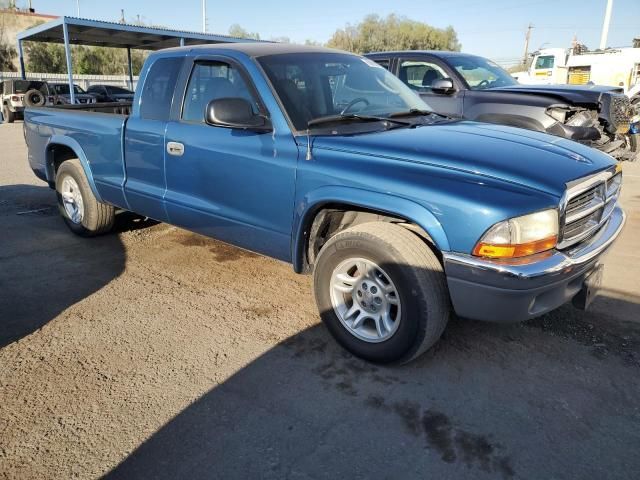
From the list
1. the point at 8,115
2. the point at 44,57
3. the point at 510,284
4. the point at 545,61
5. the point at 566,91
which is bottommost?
the point at 8,115

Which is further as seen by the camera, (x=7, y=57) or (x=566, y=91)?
(x=7, y=57)

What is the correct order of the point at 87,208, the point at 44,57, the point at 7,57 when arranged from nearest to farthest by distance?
the point at 87,208 < the point at 44,57 < the point at 7,57

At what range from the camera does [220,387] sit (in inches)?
117

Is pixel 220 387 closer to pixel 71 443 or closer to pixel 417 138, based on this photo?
pixel 71 443

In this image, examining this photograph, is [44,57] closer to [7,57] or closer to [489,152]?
[7,57]

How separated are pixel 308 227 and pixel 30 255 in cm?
316

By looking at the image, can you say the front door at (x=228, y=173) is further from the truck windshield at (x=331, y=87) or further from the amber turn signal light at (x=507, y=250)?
the amber turn signal light at (x=507, y=250)

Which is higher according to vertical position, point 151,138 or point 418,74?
point 418,74

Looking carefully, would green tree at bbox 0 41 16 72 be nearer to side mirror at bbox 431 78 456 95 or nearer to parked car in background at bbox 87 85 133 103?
parked car in background at bbox 87 85 133 103

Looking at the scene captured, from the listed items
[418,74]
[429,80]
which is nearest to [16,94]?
[418,74]

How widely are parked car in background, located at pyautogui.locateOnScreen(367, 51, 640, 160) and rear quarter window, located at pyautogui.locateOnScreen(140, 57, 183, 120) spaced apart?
389 cm

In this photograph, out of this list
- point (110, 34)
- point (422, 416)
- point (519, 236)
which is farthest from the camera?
point (110, 34)

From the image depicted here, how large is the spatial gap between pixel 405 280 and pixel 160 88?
2702mm

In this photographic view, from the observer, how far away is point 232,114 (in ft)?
11.0
